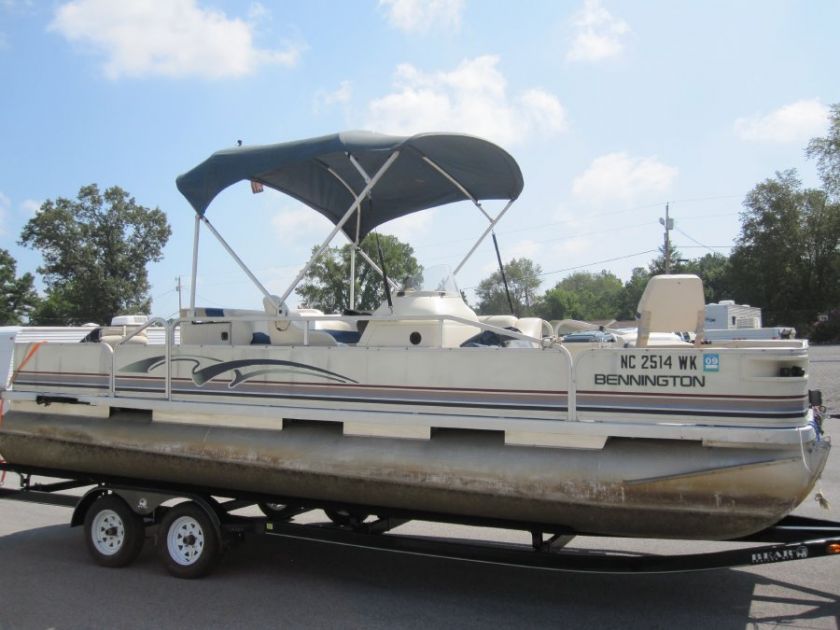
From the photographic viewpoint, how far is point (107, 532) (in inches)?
257

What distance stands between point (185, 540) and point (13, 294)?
5505cm

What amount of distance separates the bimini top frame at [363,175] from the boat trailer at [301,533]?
1823mm

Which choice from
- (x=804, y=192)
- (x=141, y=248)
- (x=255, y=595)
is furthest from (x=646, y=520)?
(x=804, y=192)

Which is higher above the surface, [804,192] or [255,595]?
[804,192]

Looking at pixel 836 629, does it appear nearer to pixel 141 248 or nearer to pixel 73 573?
pixel 73 573

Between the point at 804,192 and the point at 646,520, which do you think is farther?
the point at 804,192

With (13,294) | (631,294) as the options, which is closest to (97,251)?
(13,294)

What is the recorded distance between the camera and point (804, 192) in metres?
54.0

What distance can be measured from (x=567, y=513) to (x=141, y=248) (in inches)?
2038

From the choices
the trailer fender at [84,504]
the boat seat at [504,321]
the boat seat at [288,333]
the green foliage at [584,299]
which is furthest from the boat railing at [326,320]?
the green foliage at [584,299]

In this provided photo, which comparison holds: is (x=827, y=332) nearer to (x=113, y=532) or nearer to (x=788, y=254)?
(x=788, y=254)

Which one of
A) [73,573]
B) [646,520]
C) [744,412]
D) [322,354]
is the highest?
[322,354]

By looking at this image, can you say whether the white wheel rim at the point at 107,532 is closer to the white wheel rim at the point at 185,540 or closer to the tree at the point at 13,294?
the white wheel rim at the point at 185,540

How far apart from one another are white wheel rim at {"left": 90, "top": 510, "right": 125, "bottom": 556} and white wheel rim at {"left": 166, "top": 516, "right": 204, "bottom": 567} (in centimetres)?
57
